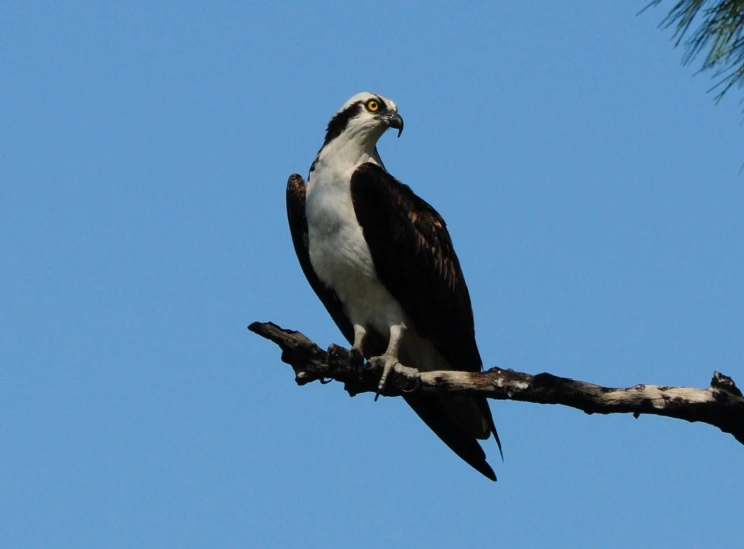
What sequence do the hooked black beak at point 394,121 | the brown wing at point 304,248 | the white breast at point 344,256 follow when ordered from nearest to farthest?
the white breast at point 344,256, the brown wing at point 304,248, the hooked black beak at point 394,121

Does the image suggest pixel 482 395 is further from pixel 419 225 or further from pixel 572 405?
pixel 419 225

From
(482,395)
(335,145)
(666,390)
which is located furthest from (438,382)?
(335,145)

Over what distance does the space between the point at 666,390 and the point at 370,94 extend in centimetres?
335

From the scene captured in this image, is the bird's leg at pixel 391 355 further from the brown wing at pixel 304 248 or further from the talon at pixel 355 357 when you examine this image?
the brown wing at pixel 304 248

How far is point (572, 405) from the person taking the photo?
6.18 metres

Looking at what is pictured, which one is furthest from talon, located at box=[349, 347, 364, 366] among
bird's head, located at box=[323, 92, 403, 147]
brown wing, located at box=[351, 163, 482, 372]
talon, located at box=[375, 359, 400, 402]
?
bird's head, located at box=[323, 92, 403, 147]

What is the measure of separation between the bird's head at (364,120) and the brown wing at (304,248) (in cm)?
38

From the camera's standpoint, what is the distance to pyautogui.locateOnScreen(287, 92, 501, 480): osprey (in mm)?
7848

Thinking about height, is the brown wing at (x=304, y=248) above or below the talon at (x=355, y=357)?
above

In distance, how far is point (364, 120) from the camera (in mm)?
8336

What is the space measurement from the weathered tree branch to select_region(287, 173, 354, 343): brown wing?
0.93m

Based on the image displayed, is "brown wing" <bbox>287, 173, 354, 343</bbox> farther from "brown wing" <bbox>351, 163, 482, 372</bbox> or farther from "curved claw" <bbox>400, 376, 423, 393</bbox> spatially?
"curved claw" <bbox>400, 376, 423, 393</bbox>

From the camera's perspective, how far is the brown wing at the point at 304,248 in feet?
27.0

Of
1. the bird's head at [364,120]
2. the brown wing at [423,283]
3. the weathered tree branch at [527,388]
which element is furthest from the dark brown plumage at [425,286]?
the weathered tree branch at [527,388]
